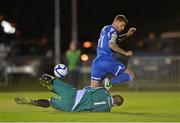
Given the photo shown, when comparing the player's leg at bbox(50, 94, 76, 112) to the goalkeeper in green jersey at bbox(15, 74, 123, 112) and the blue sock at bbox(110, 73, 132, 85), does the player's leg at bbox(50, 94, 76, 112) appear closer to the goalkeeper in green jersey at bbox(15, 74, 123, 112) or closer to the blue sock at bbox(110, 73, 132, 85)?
the goalkeeper in green jersey at bbox(15, 74, 123, 112)

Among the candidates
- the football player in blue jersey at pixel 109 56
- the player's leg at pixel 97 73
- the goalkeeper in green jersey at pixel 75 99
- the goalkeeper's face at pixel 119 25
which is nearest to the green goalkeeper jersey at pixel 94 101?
the goalkeeper in green jersey at pixel 75 99

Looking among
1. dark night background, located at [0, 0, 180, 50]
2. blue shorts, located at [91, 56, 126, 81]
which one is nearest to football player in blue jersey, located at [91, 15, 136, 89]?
blue shorts, located at [91, 56, 126, 81]

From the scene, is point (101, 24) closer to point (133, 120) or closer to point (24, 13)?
point (24, 13)

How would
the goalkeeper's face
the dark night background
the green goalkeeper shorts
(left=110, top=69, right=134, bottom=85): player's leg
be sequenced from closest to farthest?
the green goalkeeper shorts → the goalkeeper's face → (left=110, top=69, right=134, bottom=85): player's leg → the dark night background

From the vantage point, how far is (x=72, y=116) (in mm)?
16375

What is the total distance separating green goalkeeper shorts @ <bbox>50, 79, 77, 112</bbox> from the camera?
17219 millimetres

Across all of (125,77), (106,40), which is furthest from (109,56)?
(125,77)

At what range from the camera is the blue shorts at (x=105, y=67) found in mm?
19188

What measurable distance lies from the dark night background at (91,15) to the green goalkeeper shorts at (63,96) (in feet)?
120

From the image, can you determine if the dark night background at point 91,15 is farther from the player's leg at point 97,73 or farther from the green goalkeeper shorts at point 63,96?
the green goalkeeper shorts at point 63,96

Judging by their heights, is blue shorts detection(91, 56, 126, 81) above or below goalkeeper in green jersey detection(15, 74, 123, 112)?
above

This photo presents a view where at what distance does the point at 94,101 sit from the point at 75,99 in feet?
1.32

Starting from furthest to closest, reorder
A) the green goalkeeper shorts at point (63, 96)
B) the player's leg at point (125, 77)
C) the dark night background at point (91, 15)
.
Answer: the dark night background at point (91, 15), the player's leg at point (125, 77), the green goalkeeper shorts at point (63, 96)

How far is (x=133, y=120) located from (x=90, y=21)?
39.8 meters
